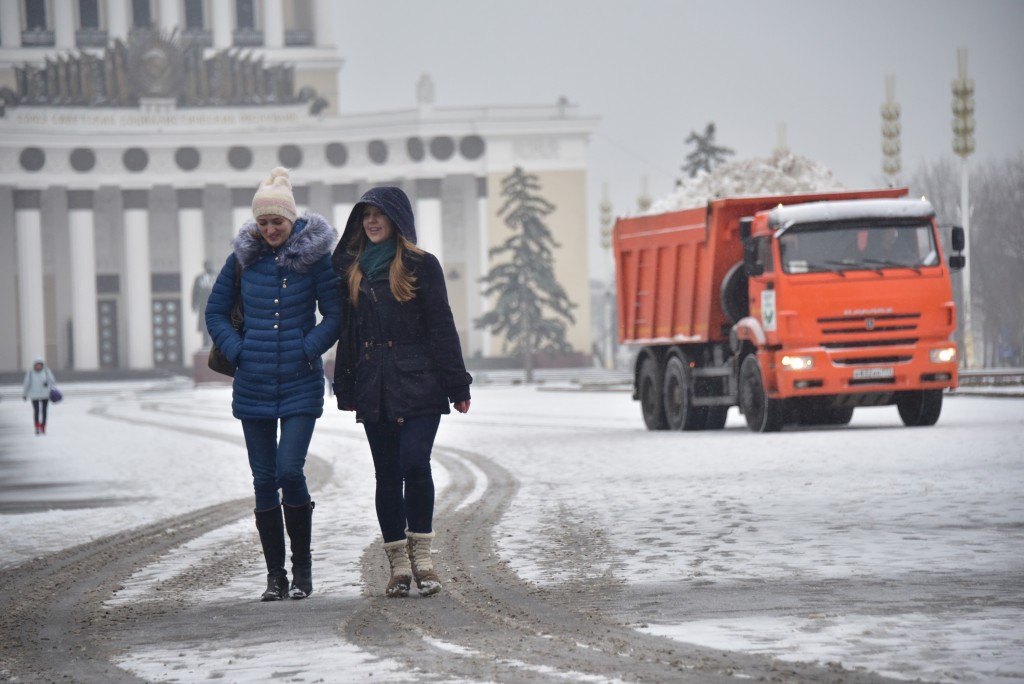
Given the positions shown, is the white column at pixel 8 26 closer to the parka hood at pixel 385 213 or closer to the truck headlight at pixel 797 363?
the truck headlight at pixel 797 363

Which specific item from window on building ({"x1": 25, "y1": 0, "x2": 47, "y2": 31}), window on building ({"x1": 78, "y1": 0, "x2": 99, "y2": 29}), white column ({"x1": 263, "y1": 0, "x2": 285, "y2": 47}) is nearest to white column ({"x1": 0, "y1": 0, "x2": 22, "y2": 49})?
window on building ({"x1": 25, "y1": 0, "x2": 47, "y2": 31})

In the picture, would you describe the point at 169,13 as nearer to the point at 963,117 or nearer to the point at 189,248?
the point at 189,248

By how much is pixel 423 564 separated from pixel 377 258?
53.0 inches

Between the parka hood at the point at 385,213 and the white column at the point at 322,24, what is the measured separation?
304 feet

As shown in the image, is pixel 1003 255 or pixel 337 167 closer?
pixel 1003 255

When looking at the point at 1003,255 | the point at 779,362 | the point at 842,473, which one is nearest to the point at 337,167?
the point at 1003,255

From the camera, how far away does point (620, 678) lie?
20.2 feet

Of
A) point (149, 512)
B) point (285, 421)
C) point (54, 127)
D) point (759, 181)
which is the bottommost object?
point (149, 512)

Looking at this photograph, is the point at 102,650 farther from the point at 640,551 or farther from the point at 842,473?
the point at 842,473

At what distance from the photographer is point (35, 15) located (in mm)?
96938

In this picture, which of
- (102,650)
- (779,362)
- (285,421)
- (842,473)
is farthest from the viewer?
(779,362)

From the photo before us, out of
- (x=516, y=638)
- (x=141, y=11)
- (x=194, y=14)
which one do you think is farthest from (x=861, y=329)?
(x=194, y=14)

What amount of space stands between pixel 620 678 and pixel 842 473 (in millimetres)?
9737

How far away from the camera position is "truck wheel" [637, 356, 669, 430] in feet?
82.4
